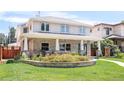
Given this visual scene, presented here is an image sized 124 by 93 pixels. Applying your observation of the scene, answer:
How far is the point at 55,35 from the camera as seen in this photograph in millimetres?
23547

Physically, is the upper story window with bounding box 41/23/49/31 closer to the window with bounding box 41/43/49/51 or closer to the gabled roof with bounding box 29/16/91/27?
the gabled roof with bounding box 29/16/91/27

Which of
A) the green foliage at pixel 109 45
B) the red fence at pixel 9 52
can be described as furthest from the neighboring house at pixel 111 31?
the red fence at pixel 9 52

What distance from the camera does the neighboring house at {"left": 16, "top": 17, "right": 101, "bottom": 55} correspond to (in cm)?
2333

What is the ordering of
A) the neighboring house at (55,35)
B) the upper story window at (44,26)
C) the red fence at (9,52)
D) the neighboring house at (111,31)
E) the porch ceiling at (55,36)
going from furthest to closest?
the neighboring house at (111,31) → the upper story window at (44,26) → the neighboring house at (55,35) → the porch ceiling at (55,36) → the red fence at (9,52)

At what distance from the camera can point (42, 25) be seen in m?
24.8

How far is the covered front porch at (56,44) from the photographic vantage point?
76.1ft

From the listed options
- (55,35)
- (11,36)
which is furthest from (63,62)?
(11,36)

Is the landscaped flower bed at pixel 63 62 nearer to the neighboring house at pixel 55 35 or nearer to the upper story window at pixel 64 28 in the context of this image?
the neighboring house at pixel 55 35

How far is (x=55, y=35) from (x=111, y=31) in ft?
40.6

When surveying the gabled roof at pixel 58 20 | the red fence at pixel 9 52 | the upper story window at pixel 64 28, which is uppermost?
the gabled roof at pixel 58 20

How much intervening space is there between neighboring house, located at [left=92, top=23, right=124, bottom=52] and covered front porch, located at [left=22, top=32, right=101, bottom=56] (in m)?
6.27

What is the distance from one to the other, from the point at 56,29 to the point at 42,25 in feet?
4.86

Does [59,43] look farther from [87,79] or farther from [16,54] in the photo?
[87,79]
